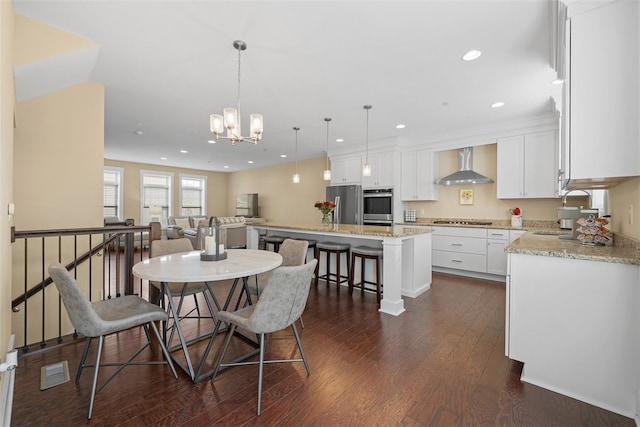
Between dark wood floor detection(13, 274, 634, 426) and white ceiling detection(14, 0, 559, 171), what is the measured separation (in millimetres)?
2568

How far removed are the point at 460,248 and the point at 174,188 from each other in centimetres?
921

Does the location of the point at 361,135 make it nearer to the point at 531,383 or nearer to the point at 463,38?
the point at 463,38

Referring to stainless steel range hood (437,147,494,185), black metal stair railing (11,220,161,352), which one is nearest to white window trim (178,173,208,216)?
black metal stair railing (11,220,161,352)

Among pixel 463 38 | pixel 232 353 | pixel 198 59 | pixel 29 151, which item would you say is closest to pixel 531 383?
pixel 232 353

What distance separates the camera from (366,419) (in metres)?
1.50

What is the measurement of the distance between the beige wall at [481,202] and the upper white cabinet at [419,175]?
0.85 feet

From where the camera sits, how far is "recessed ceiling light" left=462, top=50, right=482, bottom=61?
244cm

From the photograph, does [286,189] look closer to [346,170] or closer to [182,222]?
[346,170]

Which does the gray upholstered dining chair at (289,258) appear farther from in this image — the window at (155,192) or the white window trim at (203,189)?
the white window trim at (203,189)

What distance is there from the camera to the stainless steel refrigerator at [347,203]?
593cm

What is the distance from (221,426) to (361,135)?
189 inches

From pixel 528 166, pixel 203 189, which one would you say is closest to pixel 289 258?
pixel 528 166

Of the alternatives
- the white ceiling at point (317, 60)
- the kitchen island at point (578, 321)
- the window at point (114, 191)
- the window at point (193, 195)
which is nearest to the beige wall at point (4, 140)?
the white ceiling at point (317, 60)

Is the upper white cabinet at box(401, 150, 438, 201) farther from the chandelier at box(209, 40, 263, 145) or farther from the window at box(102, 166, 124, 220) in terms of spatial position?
the window at box(102, 166, 124, 220)
